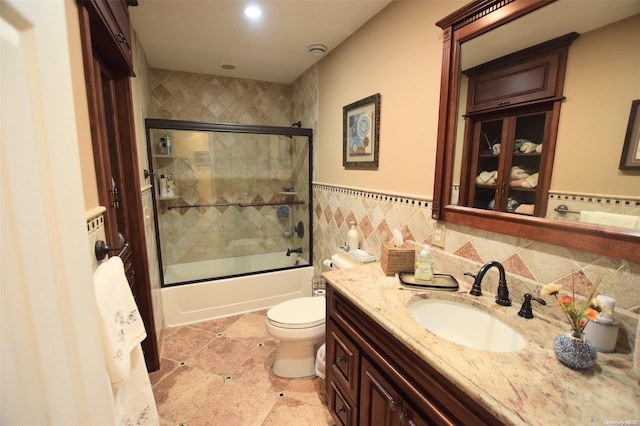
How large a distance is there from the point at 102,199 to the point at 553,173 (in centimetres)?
176

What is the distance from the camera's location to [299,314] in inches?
75.0

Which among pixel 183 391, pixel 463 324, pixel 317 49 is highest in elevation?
pixel 317 49

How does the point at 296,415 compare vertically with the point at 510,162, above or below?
below

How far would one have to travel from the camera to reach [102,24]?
1148 mm

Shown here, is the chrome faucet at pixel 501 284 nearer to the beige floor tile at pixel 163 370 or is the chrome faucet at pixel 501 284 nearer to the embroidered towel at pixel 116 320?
the embroidered towel at pixel 116 320

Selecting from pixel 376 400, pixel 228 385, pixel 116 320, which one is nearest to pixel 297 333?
pixel 228 385

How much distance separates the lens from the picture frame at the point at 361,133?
6.38ft

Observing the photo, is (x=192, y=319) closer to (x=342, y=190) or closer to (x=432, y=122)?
(x=342, y=190)

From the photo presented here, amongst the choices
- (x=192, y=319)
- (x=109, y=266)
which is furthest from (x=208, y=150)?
(x=109, y=266)

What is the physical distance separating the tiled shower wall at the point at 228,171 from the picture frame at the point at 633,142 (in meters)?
2.44

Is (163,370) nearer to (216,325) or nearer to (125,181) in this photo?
(216,325)

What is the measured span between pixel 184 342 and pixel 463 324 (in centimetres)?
215

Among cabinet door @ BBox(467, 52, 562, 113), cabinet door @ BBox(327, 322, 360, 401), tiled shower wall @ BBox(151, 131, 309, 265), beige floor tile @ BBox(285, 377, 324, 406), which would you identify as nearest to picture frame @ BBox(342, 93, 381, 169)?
cabinet door @ BBox(467, 52, 562, 113)

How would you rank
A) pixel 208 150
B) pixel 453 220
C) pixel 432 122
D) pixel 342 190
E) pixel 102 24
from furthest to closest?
1. pixel 208 150
2. pixel 342 190
3. pixel 432 122
4. pixel 453 220
5. pixel 102 24
